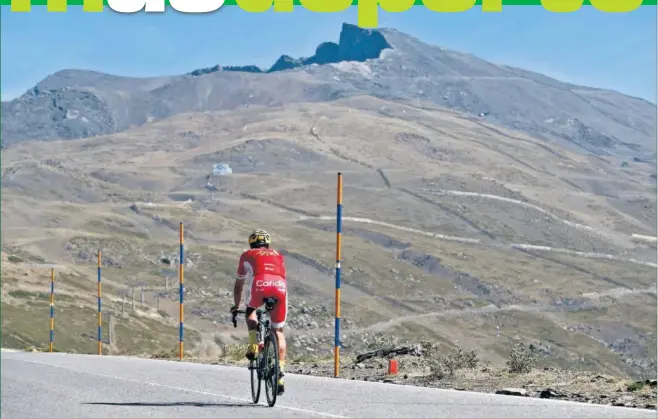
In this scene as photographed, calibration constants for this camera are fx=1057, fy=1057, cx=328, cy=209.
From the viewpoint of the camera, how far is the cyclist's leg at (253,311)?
1181 centimetres

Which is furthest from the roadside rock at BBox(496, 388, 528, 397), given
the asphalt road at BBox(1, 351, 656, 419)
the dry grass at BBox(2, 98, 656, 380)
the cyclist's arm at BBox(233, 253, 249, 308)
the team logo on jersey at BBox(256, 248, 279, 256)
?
the dry grass at BBox(2, 98, 656, 380)

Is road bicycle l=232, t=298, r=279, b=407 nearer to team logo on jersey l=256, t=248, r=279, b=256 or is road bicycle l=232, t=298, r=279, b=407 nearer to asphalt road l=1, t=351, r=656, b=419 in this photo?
asphalt road l=1, t=351, r=656, b=419

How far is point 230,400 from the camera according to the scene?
41.5ft

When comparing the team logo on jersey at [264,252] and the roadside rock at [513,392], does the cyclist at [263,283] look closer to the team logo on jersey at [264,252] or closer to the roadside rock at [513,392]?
the team logo on jersey at [264,252]

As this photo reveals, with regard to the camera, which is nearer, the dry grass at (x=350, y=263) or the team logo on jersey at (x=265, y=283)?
the team logo on jersey at (x=265, y=283)

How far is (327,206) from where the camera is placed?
19825cm

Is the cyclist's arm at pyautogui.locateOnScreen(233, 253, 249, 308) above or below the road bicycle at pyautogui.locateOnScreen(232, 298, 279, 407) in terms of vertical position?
above

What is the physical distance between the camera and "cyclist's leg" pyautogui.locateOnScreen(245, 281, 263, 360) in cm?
1181

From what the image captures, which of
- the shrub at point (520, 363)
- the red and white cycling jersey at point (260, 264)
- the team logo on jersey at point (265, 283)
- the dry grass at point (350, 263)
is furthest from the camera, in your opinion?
the dry grass at point (350, 263)

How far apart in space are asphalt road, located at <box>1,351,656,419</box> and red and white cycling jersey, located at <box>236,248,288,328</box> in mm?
1096

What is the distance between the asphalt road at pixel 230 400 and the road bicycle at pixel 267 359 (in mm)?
180

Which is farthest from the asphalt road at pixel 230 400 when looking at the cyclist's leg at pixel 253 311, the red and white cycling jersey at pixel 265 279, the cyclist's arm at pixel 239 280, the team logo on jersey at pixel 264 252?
the team logo on jersey at pixel 264 252

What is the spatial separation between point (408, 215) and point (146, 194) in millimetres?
49588

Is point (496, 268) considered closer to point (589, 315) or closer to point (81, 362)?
point (589, 315)
